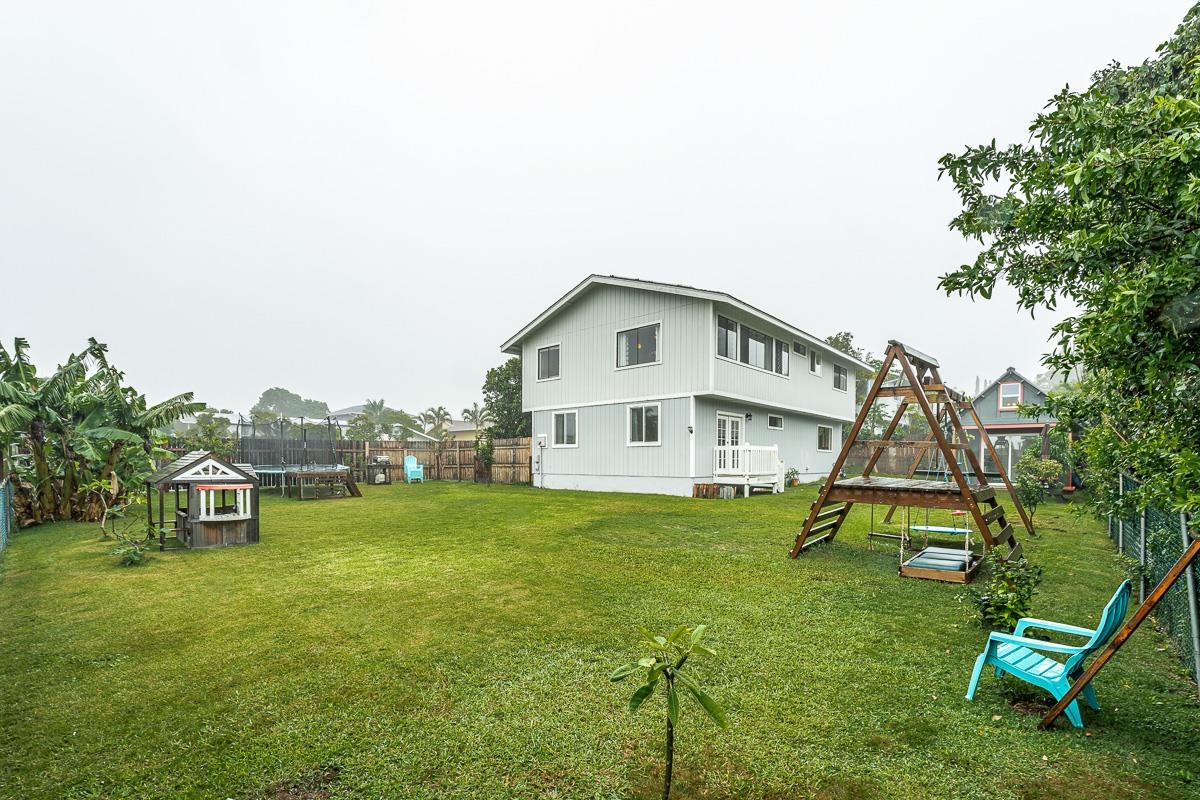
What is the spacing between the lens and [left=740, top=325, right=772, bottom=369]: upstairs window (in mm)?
18906

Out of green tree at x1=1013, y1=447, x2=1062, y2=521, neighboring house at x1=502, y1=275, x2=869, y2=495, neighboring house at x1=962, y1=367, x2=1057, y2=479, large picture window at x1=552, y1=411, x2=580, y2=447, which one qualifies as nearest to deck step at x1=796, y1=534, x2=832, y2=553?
neighboring house at x1=502, y1=275, x2=869, y2=495

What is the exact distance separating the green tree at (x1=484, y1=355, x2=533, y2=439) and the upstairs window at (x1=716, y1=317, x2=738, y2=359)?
15.1 metres

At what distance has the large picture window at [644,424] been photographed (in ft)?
59.1

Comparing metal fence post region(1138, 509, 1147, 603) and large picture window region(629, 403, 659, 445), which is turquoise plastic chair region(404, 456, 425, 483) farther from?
metal fence post region(1138, 509, 1147, 603)

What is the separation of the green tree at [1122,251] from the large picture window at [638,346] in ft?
46.2

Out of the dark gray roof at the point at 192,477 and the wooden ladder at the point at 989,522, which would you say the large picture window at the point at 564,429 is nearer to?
the dark gray roof at the point at 192,477

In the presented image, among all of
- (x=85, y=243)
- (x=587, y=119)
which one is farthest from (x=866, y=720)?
(x=85, y=243)

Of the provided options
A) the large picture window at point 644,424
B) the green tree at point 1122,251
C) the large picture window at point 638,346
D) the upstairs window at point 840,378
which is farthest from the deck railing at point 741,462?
the green tree at point 1122,251

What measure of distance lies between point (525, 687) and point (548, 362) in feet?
61.3

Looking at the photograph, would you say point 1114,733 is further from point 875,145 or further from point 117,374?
point 875,145

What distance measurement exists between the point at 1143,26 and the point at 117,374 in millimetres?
22206

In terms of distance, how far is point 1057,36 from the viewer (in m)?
10.0

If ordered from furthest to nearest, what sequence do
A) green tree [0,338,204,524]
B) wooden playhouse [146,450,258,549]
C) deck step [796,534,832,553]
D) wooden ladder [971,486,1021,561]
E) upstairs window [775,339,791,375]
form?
upstairs window [775,339,791,375] < green tree [0,338,204,524] < wooden playhouse [146,450,258,549] < deck step [796,534,832,553] < wooden ladder [971,486,1021,561]

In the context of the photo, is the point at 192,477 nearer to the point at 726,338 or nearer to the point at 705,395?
the point at 705,395
